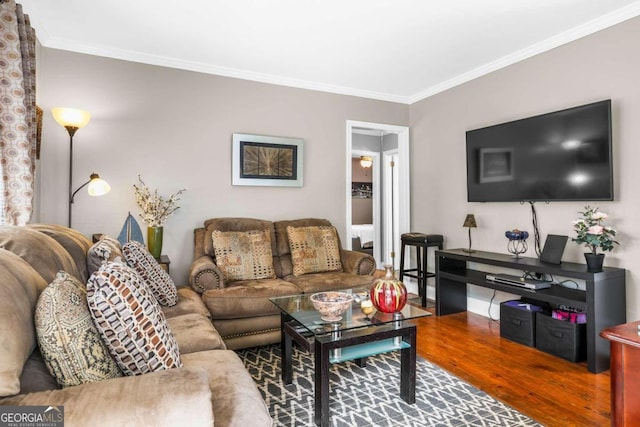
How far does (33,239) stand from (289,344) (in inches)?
58.3

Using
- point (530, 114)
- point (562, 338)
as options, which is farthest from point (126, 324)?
point (530, 114)

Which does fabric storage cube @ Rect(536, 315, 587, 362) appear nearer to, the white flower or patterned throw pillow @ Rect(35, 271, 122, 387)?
the white flower

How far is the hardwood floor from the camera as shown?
2.07m

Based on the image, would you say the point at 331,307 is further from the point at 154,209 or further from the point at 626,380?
the point at 154,209

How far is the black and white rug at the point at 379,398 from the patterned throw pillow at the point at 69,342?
1.16m

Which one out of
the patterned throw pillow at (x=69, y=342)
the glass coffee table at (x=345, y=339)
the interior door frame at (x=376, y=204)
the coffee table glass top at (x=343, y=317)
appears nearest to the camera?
the patterned throw pillow at (x=69, y=342)

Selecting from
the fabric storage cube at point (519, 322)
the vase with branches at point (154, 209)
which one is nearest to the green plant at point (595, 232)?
the fabric storage cube at point (519, 322)

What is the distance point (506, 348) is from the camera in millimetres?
3025

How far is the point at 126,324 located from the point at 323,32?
272 cm

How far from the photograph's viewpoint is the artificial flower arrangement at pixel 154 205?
→ 336 centimetres

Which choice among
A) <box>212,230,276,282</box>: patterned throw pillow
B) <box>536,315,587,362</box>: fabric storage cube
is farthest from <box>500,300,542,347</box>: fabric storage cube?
<box>212,230,276,282</box>: patterned throw pillow

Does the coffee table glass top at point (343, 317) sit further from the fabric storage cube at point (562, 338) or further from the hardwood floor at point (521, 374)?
the fabric storage cube at point (562, 338)

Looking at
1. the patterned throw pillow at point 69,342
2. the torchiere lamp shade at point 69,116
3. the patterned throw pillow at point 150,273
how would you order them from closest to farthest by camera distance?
the patterned throw pillow at point 69,342 < the patterned throw pillow at point 150,273 < the torchiere lamp shade at point 69,116

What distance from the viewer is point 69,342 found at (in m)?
1.08
